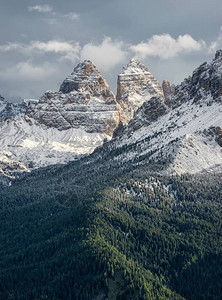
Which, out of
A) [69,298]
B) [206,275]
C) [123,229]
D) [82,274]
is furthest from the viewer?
[123,229]

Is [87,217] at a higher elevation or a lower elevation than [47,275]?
→ higher

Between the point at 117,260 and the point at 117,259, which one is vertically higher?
the point at 117,259

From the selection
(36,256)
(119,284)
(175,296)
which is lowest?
(175,296)

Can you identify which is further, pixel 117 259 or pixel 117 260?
pixel 117 259

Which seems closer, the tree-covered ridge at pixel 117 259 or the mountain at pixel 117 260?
the mountain at pixel 117 260

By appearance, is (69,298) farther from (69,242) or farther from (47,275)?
(69,242)

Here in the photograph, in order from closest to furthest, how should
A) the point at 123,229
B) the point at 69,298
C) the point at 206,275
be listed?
1. the point at 69,298
2. the point at 206,275
3. the point at 123,229

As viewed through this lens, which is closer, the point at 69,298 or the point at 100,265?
the point at 69,298

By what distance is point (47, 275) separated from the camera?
154625mm

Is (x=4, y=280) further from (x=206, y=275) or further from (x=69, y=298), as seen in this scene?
(x=206, y=275)

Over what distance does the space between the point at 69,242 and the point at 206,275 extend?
52131 millimetres

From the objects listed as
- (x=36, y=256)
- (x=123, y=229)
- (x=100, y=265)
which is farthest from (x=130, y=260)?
(x=36, y=256)

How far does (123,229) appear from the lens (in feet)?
608

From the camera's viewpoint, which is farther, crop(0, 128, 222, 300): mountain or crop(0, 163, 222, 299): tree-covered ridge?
crop(0, 163, 222, 299): tree-covered ridge
